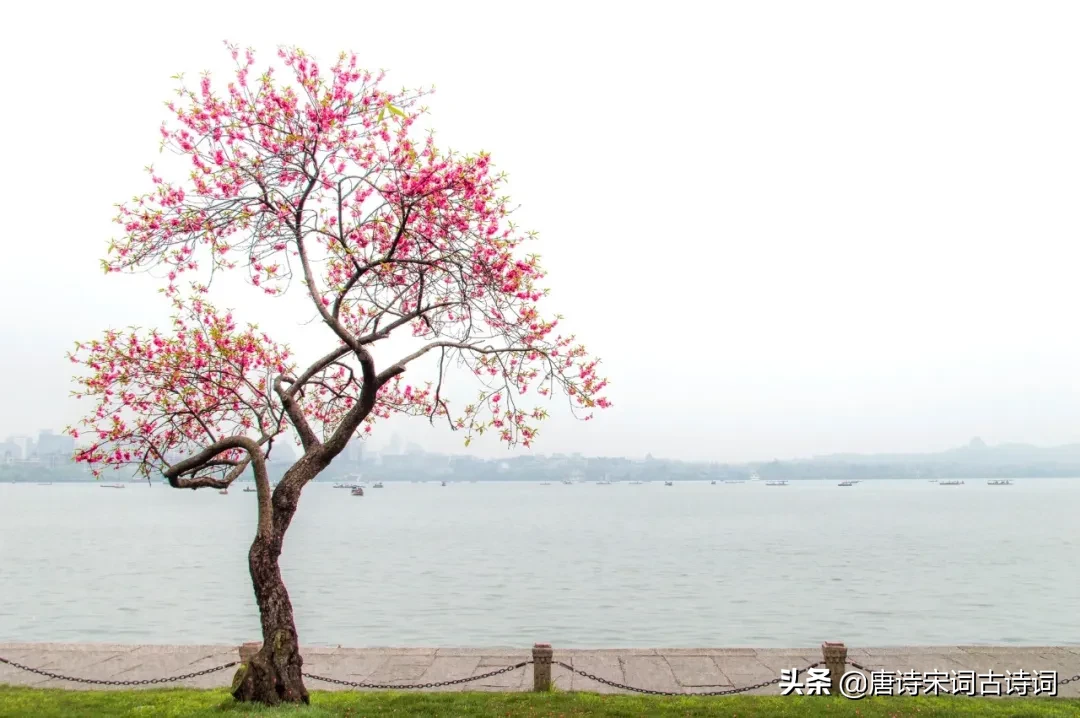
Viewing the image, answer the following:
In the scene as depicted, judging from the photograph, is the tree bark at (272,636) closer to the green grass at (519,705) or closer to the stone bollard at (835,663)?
the green grass at (519,705)

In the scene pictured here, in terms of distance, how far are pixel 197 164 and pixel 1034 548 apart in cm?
6971

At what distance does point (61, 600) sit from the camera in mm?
37219

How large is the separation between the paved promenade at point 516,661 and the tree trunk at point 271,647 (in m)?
2.71

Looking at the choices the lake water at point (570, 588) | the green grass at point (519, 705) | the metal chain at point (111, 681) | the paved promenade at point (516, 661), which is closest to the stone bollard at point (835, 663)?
the green grass at point (519, 705)

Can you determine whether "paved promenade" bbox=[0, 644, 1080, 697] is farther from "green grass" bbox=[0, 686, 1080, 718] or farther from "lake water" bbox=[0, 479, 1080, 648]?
"lake water" bbox=[0, 479, 1080, 648]

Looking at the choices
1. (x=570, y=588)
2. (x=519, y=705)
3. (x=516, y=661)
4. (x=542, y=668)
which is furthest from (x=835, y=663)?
(x=570, y=588)

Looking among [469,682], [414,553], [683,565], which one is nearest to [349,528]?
[414,553]

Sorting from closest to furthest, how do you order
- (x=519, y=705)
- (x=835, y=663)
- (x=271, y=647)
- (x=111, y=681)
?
(x=271, y=647) → (x=519, y=705) → (x=835, y=663) → (x=111, y=681)

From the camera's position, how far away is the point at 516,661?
577 inches

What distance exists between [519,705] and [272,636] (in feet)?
11.6

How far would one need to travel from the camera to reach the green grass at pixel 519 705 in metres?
10.7

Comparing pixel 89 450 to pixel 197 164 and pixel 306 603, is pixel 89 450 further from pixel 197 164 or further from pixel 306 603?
pixel 306 603

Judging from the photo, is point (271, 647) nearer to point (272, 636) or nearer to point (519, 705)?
point (272, 636)

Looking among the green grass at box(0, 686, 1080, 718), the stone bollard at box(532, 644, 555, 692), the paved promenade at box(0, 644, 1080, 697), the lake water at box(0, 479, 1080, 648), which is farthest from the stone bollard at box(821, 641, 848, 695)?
the lake water at box(0, 479, 1080, 648)
